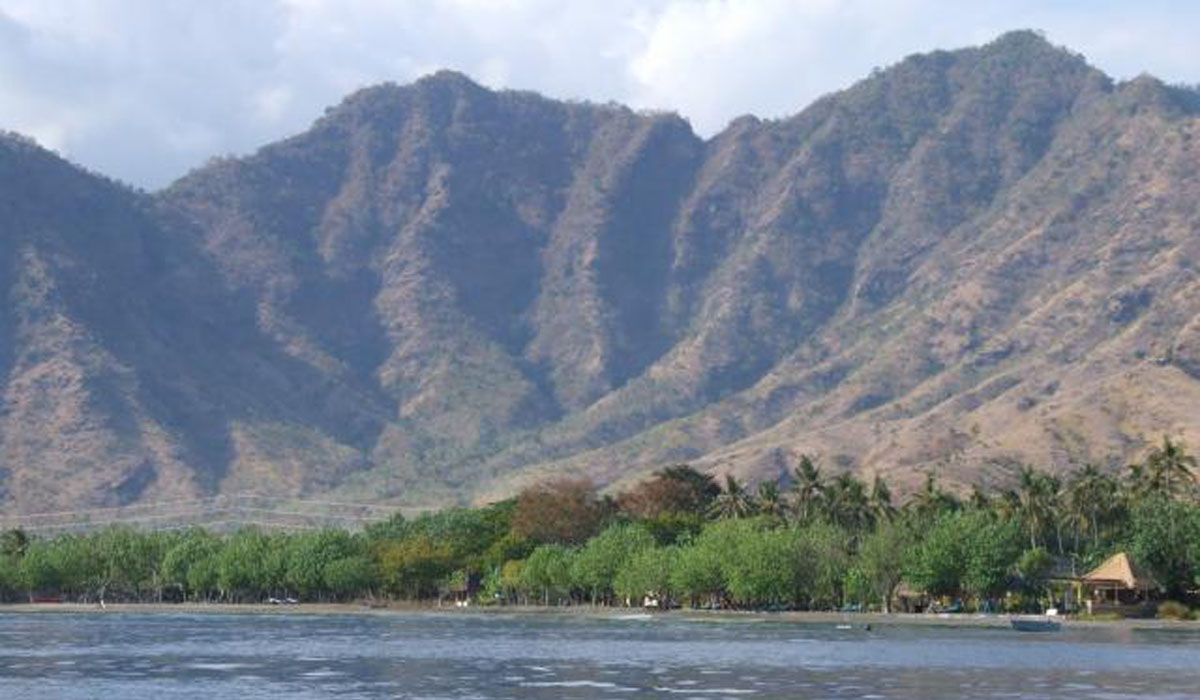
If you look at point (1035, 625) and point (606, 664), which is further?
point (1035, 625)

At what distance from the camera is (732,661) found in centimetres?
13975

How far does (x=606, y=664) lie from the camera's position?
137 m

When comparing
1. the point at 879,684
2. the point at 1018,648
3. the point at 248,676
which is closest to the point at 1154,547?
the point at 1018,648

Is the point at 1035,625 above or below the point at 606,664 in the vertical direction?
above

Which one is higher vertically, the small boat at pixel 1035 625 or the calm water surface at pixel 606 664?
the small boat at pixel 1035 625

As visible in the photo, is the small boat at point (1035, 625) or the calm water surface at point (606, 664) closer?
the calm water surface at point (606, 664)

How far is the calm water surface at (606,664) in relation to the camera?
385 feet

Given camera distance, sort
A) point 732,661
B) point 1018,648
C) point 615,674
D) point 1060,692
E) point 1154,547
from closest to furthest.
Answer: point 1060,692
point 615,674
point 732,661
point 1018,648
point 1154,547

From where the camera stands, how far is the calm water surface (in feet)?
385

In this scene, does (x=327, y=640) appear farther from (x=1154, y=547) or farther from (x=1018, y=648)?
(x=1154, y=547)

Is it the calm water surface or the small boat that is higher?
the small boat

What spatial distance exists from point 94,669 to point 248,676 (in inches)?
483

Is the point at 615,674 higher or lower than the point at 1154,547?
lower

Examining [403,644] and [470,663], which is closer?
[470,663]
